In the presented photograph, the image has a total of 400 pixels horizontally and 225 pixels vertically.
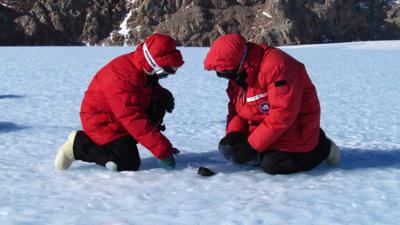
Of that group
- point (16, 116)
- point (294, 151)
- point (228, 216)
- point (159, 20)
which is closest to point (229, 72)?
point (294, 151)

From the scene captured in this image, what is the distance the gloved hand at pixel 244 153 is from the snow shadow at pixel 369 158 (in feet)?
1.99

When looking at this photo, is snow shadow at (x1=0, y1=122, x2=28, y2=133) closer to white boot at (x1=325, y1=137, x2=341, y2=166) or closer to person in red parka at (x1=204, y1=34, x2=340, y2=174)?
person in red parka at (x1=204, y1=34, x2=340, y2=174)

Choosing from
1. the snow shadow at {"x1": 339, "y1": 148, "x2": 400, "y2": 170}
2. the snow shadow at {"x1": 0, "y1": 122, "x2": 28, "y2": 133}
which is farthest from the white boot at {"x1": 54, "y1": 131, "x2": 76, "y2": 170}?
the snow shadow at {"x1": 339, "y1": 148, "x2": 400, "y2": 170}

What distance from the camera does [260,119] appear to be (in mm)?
3201

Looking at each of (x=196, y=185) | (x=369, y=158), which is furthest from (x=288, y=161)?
(x=369, y=158)

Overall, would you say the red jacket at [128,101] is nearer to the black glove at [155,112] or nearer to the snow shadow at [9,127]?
the black glove at [155,112]

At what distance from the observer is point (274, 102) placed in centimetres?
291

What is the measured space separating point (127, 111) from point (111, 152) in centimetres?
32

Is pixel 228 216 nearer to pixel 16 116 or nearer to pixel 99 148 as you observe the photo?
pixel 99 148

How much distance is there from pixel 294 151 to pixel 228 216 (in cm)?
88

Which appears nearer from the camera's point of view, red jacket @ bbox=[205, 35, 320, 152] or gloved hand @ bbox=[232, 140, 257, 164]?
red jacket @ bbox=[205, 35, 320, 152]

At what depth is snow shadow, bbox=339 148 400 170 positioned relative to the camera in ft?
11.2

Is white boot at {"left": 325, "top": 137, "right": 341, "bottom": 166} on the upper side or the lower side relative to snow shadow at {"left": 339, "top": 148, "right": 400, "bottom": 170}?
upper

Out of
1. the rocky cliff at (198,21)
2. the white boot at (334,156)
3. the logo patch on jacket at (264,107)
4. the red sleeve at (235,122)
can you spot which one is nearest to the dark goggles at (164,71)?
the red sleeve at (235,122)
